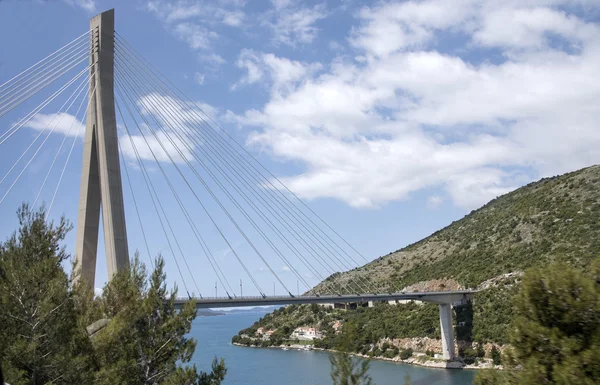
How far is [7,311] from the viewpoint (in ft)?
29.1

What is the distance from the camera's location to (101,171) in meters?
14.6

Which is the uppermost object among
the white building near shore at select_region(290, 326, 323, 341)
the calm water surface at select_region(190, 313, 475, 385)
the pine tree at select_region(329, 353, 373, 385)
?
the pine tree at select_region(329, 353, 373, 385)

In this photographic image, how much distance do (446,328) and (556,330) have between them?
106 feet

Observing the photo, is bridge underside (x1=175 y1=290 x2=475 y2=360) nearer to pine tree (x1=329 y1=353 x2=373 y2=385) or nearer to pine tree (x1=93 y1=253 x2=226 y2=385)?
pine tree (x1=93 y1=253 x2=226 y2=385)

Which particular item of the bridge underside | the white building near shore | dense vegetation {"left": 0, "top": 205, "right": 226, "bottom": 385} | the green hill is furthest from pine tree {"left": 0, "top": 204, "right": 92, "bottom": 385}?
the white building near shore

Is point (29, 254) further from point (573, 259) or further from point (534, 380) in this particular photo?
point (573, 259)

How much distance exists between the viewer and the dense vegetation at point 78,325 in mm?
8719

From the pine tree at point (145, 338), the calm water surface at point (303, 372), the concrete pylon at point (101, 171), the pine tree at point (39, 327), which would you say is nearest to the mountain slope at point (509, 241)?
the calm water surface at point (303, 372)

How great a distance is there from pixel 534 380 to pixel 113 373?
272 inches

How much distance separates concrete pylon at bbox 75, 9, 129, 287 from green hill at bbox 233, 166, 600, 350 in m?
20.1

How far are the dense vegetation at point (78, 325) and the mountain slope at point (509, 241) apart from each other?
29695mm

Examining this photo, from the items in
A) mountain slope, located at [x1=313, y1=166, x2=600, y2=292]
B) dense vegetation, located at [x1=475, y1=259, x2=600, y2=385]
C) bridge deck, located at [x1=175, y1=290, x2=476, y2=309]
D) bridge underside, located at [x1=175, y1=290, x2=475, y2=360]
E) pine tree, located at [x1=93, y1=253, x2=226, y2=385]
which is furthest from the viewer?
mountain slope, located at [x1=313, y1=166, x2=600, y2=292]

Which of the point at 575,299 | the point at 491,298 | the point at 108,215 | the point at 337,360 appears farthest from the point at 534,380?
the point at 491,298

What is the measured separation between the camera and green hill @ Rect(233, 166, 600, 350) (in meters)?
36.3
